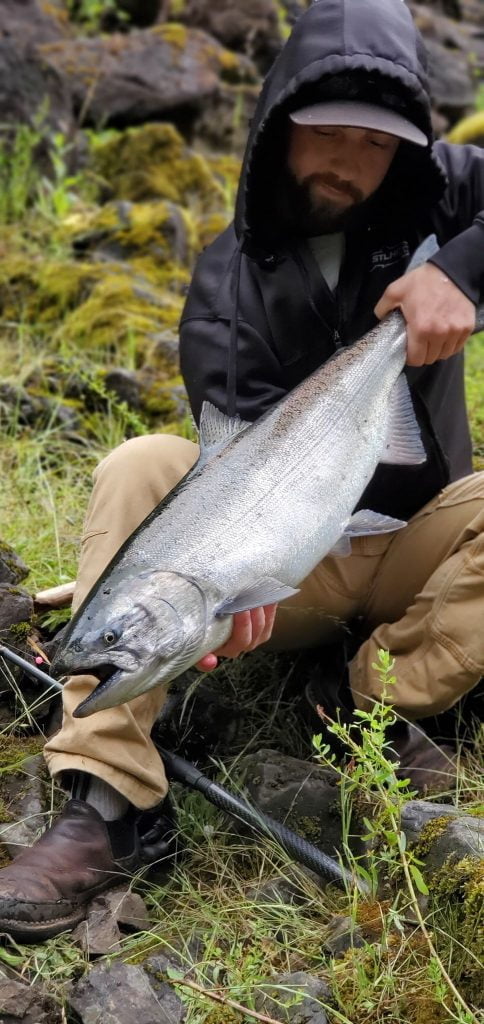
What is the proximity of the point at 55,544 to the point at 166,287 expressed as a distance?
9.78 feet

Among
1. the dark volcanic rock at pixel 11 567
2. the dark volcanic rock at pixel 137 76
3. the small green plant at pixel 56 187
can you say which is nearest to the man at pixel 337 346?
the dark volcanic rock at pixel 11 567

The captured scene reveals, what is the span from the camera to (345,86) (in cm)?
296

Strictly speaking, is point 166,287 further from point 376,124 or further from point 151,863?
point 151,863

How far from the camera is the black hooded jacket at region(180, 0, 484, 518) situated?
2.96m

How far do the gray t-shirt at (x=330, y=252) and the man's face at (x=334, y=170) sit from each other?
2.5 inches

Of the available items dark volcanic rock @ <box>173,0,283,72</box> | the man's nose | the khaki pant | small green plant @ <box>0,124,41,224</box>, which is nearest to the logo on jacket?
the man's nose

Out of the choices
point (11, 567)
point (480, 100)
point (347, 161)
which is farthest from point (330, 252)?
point (480, 100)

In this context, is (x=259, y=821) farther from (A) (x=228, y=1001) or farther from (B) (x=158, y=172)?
(B) (x=158, y=172)

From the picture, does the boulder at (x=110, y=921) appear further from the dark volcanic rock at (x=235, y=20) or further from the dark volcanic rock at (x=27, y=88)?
the dark volcanic rock at (x=235, y=20)

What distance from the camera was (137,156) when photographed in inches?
322

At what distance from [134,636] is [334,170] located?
1.64 meters

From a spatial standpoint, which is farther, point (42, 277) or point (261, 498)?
point (42, 277)

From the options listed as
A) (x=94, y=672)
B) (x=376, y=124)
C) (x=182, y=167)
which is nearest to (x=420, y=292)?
(x=376, y=124)

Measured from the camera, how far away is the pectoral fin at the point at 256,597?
2328 millimetres
